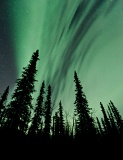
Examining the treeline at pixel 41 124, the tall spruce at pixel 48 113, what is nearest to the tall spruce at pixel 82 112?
the treeline at pixel 41 124

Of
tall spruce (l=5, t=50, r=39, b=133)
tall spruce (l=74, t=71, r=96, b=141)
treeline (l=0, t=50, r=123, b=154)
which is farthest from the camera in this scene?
tall spruce (l=74, t=71, r=96, b=141)

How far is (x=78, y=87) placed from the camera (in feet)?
75.2

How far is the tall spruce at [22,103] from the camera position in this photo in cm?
1280

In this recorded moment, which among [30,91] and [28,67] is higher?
[28,67]

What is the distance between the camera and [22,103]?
14.1 metres

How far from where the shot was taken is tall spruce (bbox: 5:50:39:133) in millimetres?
12804

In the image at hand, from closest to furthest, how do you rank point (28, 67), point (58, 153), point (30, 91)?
point (58, 153), point (30, 91), point (28, 67)

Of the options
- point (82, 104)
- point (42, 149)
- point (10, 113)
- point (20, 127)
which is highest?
point (82, 104)

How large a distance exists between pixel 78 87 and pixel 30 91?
1127cm

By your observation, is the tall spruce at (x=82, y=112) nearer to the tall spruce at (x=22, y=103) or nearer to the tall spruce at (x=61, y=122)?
the tall spruce at (x=61, y=122)

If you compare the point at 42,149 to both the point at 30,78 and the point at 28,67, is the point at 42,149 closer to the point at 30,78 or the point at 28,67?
the point at 30,78

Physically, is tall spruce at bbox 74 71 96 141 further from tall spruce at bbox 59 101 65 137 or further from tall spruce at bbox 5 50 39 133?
tall spruce at bbox 5 50 39 133

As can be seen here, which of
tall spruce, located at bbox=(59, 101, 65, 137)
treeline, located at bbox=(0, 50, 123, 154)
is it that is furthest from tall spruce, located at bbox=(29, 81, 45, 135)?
tall spruce, located at bbox=(59, 101, 65, 137)

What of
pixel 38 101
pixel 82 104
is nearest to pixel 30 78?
pixel 38 101
